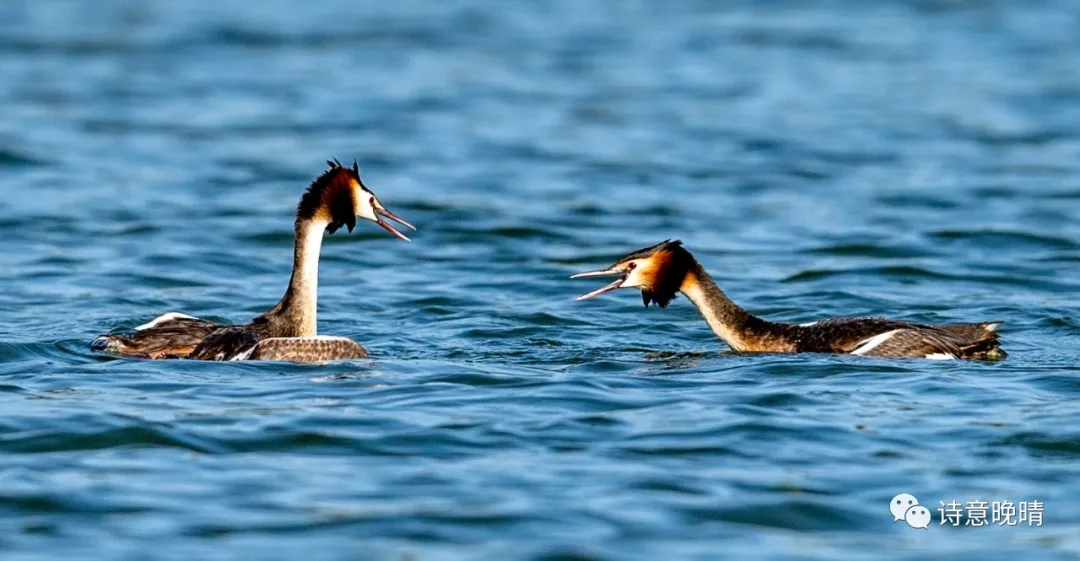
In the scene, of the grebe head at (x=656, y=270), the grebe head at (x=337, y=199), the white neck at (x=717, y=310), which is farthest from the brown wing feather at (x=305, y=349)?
the white neck at (x=717, y=310)

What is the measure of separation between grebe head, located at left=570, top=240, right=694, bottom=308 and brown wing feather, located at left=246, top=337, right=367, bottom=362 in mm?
1877

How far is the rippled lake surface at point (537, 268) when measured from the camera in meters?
8.84

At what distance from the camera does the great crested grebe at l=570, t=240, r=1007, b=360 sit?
12148 millimetres

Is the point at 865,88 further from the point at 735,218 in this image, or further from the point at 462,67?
the point at 735,218

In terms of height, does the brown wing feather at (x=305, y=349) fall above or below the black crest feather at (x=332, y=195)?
below

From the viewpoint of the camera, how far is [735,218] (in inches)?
768

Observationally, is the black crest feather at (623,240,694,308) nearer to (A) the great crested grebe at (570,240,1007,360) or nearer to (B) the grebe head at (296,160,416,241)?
(A) the great crested grebe at (570,240,1007,360)

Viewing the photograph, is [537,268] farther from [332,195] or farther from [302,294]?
[302,294]

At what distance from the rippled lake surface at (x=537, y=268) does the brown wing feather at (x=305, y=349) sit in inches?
6.0

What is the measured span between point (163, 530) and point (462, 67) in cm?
2074

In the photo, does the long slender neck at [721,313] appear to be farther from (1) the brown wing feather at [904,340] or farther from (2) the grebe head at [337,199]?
(2) the grebe head at [337,199]

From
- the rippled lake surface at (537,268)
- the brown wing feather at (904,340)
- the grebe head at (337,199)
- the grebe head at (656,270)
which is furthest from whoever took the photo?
the grebe head at (656,270)

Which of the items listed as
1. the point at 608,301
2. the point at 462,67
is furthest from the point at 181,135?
the point at 608,301

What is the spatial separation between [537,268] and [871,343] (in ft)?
18.2
